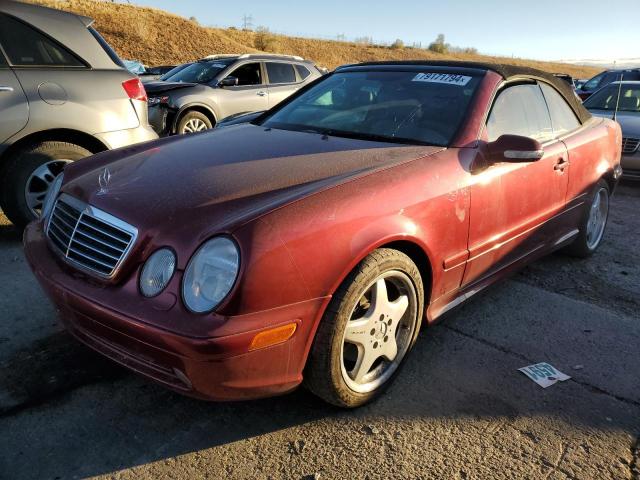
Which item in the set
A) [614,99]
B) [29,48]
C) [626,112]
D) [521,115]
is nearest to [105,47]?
[29,48]

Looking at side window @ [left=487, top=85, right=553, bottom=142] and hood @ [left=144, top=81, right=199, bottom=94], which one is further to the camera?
hood @ [left=144, top=81, right=199, bottom=94]

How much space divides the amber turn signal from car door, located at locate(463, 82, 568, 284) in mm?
1273

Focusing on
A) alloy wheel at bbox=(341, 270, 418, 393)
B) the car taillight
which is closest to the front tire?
alloy wheel at bbox=(341, 270, 418, 393)

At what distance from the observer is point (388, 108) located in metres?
3.20

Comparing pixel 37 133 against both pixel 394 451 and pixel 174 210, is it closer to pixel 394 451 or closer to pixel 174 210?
pixel 174 210

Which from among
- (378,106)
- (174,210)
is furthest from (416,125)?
(174,210)

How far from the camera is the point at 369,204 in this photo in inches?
Answer: 87.0

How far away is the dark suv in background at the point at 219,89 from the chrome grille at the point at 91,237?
5.99m

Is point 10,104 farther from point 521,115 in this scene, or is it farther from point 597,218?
point 597,218

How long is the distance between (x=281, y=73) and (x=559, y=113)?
6.71 m

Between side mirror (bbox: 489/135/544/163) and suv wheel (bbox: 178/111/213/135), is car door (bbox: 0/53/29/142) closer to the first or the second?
side mirror (bbox: 489/135/544/163)

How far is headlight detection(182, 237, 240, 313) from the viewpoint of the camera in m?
1.83

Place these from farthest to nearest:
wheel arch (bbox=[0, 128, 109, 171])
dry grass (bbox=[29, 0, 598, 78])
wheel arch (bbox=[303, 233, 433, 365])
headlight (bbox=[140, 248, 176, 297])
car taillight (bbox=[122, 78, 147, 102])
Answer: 1. dry grass (bbox=[29, 0, 598, 78])
2. car taillight (bbox=[122, 78, 147, 102])
3. wheel arch (bbox=[0, 128, 109, 171])
4. wheel arch (bbox=[303, 233, 433, 365])
5. headlight (bbox=[140, 248, 176, 297])

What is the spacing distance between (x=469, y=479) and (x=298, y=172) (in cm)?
149
